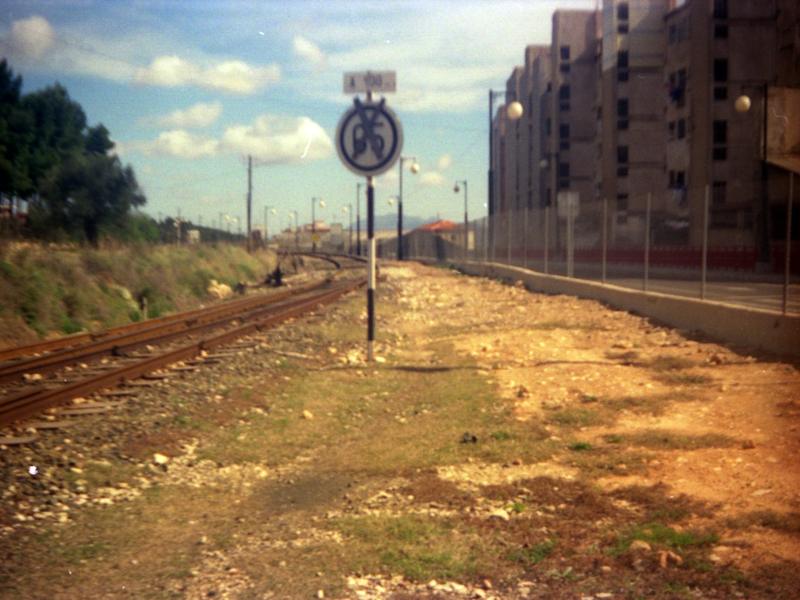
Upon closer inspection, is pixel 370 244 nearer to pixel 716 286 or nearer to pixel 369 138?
pixel 369 138

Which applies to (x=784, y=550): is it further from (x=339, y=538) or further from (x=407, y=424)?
(x=407, y=424)

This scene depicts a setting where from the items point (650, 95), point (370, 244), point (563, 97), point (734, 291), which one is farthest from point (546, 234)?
point (563, 97)

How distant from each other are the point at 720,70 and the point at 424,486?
161ft

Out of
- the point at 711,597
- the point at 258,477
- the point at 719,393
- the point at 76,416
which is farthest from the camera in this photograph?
the point at 719,393

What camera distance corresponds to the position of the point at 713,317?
10.9 metres

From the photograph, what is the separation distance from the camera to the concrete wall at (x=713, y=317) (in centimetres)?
900

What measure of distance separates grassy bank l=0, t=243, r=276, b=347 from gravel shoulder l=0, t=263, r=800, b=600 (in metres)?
7.76

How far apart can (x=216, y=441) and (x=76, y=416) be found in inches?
62.8

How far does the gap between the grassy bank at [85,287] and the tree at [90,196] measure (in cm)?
359

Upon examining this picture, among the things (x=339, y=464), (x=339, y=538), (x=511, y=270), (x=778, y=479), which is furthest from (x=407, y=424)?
(x=511, y=270)

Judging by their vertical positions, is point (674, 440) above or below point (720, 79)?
below

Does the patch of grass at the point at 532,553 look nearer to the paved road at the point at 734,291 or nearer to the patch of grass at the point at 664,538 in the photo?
the patch of grass at the point at 664,538

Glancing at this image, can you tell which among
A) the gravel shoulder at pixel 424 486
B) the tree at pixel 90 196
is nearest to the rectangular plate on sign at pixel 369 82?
the gravel shoulder at pixel 424 486

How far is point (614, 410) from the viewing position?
23.2 feet
